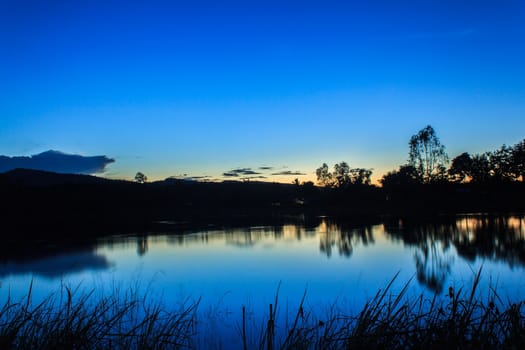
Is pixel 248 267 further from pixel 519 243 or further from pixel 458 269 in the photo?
pixel 519 243

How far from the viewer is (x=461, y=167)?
208ft

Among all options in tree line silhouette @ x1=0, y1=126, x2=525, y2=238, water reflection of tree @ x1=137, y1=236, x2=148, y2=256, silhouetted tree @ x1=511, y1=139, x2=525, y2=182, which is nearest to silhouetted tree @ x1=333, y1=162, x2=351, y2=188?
tree line silhouette @ x1=0, y1=126, x2=525, y2=238

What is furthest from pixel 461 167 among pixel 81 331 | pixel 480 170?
pixel 81 331

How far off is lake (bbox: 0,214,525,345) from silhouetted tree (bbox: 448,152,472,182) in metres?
38.8

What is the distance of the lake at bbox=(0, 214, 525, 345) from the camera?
1098 centimetres

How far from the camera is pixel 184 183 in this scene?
104562 millimetres

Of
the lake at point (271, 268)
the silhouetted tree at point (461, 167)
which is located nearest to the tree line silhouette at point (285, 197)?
the silhouetted tree at point (461, 167)

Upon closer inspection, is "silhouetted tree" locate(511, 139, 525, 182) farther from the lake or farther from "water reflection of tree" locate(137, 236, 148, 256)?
"water reflection of tree" locate(137, 236, 148, 256)

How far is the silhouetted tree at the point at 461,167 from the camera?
6331 centimetres

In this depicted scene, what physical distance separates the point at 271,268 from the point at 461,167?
181 feet

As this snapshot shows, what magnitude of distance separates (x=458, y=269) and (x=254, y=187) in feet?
291

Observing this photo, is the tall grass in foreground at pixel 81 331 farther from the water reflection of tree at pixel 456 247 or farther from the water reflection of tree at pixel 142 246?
the water reflection of tree at pixel 142 246

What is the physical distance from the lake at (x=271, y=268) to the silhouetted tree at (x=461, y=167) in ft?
127

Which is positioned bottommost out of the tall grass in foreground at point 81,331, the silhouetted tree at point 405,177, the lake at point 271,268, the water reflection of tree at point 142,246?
the lake at point 271,268
